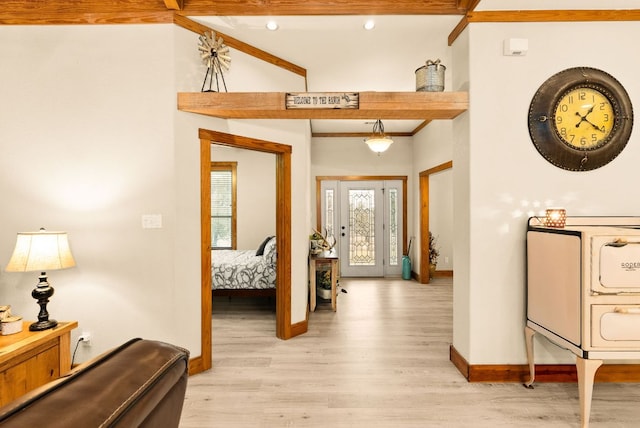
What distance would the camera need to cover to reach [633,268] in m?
1.97

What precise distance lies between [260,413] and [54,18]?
3413mm

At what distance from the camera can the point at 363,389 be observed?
2498 millimetres

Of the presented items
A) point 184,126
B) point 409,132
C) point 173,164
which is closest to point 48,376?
point 173,164

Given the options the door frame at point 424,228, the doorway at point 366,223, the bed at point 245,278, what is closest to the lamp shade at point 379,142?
the door frame at point 424,228

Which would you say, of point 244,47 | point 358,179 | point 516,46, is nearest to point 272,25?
point 244,47

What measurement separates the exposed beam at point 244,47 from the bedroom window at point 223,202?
12.2 ft

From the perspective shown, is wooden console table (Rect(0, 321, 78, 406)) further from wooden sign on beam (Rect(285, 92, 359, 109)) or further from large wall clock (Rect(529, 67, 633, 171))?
large wall clock (Rect(529, 67, 633, 171))

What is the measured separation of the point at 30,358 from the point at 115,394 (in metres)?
1.85

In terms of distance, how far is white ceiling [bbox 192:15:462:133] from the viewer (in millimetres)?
2781

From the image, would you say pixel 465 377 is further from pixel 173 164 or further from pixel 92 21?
pixel 92 21

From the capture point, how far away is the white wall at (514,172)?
2.57m

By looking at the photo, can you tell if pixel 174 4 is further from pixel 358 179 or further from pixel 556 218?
pixel 358 179

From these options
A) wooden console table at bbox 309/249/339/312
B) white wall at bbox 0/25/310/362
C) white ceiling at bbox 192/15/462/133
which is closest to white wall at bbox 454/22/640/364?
white ceiling at bbox 192/15/462/133

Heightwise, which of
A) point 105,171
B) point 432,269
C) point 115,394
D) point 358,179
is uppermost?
point 358,179
